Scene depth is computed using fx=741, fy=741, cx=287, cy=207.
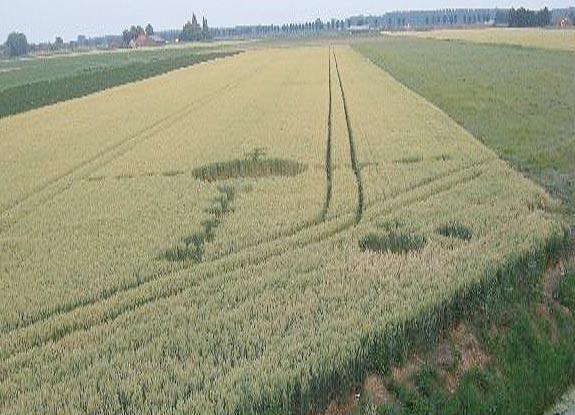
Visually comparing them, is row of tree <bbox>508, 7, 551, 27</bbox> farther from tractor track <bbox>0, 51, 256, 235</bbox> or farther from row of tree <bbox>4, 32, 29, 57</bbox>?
tractor track <bbox>0, 51, 256, 235</bbox>

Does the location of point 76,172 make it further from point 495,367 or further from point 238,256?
point 495,367

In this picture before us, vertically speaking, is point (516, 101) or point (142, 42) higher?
point (516, 101)

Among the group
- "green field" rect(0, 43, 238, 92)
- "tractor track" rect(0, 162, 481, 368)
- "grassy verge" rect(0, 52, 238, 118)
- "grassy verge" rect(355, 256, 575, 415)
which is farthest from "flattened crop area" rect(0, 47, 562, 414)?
"green field" rect(0, 43, 238, 92)

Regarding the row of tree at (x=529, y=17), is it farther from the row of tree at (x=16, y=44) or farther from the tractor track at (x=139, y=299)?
the tractor track at (x=139, y=299)

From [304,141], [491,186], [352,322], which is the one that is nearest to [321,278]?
[352,322]

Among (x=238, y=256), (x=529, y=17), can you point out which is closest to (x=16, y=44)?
(x=529, y=17)

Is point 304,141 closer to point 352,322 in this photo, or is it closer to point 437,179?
point 437,179

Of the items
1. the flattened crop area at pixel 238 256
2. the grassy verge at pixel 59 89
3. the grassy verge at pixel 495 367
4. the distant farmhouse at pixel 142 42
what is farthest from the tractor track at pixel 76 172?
the distant farmhouse at pixel 142 42
